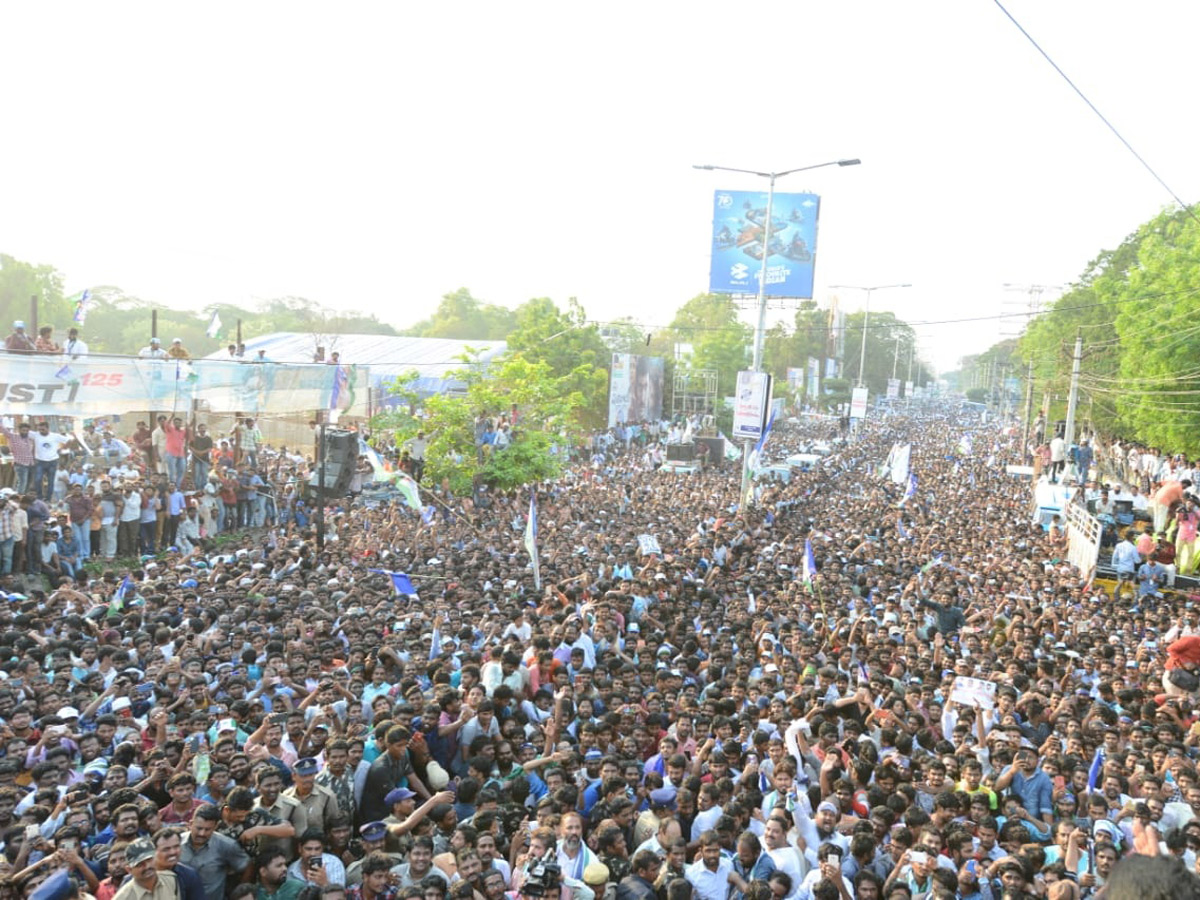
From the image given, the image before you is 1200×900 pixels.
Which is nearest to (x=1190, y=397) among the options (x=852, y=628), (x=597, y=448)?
(x=597, y=448)

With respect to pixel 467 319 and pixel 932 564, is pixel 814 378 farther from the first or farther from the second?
pixel 932 564

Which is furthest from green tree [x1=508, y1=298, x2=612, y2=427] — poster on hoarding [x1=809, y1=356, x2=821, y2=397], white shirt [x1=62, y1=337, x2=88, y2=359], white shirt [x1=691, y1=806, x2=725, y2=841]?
poster on hoarding [x1=809, y1=356, x2=821, y2=397]

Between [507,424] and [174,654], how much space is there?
14802 millimetres

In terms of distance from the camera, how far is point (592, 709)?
26.3 ft

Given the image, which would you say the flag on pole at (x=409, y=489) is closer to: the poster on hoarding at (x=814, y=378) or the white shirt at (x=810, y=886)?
the white shirt at (x=810, y=886)

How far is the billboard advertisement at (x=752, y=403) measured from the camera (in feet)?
72.3

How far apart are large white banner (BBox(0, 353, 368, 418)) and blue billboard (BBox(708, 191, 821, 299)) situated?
1620 centimetres

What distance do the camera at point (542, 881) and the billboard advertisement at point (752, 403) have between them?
17531 mm

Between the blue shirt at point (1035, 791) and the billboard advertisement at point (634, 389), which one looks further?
the billboard advertisement at point (634, 389)

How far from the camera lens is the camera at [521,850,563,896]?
193 inches

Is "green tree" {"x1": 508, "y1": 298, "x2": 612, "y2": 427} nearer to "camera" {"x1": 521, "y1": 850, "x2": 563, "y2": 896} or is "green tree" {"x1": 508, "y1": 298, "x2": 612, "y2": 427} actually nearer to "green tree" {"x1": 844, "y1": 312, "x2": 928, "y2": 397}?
"camera" {"x1": 521, "y1": 850, "x2": 563, "y2": 896}

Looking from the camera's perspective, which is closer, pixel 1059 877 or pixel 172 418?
pixel 1059 877

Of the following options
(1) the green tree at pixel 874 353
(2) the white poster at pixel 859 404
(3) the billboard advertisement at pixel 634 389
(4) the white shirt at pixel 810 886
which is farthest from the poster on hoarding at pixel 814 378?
(4) the white shirt at pixel 810 886

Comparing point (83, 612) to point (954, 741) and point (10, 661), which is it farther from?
point (954, 741)
